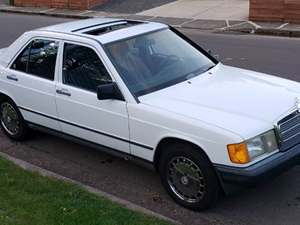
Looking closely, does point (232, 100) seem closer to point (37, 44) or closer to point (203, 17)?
point (37, 44)

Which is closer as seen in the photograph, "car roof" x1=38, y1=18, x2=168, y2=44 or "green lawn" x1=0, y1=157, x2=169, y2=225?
"green lawn" x1=0, y1=157, x2=169, y2=225


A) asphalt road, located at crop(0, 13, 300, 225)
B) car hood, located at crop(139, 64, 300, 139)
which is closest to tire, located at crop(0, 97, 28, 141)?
asphalt road, located at crop(0, 13, 300, 225)

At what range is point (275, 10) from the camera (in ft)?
49.1

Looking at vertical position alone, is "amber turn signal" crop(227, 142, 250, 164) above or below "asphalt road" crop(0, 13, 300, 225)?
above

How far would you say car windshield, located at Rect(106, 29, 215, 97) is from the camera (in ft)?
18.2

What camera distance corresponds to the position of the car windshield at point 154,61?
18.2 ft

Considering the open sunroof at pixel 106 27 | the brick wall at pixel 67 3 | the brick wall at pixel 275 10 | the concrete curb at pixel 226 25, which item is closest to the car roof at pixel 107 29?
the open sunroof at pixel 106 27

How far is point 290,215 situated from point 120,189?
1.71 m

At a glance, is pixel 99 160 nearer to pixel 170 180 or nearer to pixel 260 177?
pixel 170 180

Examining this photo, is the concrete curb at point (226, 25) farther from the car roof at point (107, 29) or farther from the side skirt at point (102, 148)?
the side skirt at point (102, 148)

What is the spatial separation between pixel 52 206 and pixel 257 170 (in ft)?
6.04

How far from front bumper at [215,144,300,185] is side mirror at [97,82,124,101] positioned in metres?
1.29

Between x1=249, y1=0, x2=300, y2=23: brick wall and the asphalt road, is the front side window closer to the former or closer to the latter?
the asphalt road

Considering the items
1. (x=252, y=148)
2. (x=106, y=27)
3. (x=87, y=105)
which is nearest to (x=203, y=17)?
(x=106, y=27)
